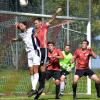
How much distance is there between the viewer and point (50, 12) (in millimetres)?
22531

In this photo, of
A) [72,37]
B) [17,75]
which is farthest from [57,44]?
[17,75]

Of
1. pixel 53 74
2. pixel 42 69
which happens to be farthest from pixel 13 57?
pixel 42 69

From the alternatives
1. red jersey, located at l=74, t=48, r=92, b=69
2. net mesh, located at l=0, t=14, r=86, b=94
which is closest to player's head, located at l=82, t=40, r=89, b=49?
red jersey, located at l=74, t=48, r=92, b=69

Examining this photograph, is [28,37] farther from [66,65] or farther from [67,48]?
[66,65]

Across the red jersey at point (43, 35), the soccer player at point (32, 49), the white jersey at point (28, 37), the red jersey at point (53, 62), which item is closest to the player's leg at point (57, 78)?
the red jersey at point (53, 62)

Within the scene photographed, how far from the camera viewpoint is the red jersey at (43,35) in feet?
57.7

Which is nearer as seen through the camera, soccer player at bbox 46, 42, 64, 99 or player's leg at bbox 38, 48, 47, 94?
player's leg at bbox 38, 48, 47, 94

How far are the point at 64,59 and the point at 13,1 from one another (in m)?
2.76

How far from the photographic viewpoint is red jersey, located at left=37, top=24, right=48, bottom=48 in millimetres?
17578

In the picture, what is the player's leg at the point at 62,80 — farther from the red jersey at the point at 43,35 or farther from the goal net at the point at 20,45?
the red jersey at the point at 43,35

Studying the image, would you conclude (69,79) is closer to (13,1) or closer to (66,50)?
(66,50)

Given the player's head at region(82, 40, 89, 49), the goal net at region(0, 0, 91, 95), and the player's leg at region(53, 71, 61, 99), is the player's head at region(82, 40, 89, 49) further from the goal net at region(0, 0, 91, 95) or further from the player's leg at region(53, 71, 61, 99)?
the goal net at region(0, 0, 91, 95)

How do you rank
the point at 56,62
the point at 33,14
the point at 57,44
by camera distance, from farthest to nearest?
the point at 57,44 < the point at 33,14 < the point at 56,62

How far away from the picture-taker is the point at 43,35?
17.8 metres
